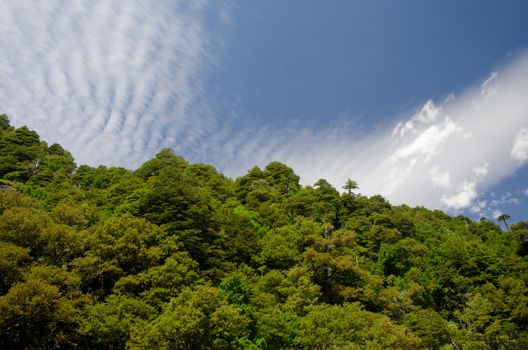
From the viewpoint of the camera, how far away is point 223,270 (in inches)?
1210

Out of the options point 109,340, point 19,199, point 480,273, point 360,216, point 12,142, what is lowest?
point 109,340

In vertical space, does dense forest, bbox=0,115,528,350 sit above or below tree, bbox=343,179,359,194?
below

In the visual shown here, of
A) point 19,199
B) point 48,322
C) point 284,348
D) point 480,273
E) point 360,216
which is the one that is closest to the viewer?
point 48,322

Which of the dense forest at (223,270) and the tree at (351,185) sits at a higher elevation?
the tree at (351,185)

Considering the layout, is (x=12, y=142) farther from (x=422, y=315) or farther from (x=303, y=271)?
(x=422, y=315)

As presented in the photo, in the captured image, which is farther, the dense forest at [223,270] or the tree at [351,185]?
the tree at [351,185]

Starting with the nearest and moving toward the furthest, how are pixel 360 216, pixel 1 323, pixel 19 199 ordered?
pixel 1 323 < pixel 19 199 < pixel 360 216

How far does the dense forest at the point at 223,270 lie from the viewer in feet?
65.4

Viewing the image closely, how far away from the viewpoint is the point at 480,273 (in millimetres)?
43906

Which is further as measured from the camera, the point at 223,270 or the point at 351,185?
the point at 351,185

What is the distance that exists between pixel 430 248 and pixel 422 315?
19892 millimetres

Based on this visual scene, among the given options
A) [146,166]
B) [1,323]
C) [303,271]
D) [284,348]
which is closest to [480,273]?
[303,271]

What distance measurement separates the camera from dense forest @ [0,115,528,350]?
1992 cm

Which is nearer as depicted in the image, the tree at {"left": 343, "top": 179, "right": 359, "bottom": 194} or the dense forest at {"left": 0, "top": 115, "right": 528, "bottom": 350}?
the dense forest at {"left": 0, "top": 115, "right": 528, "bottom": 350}
